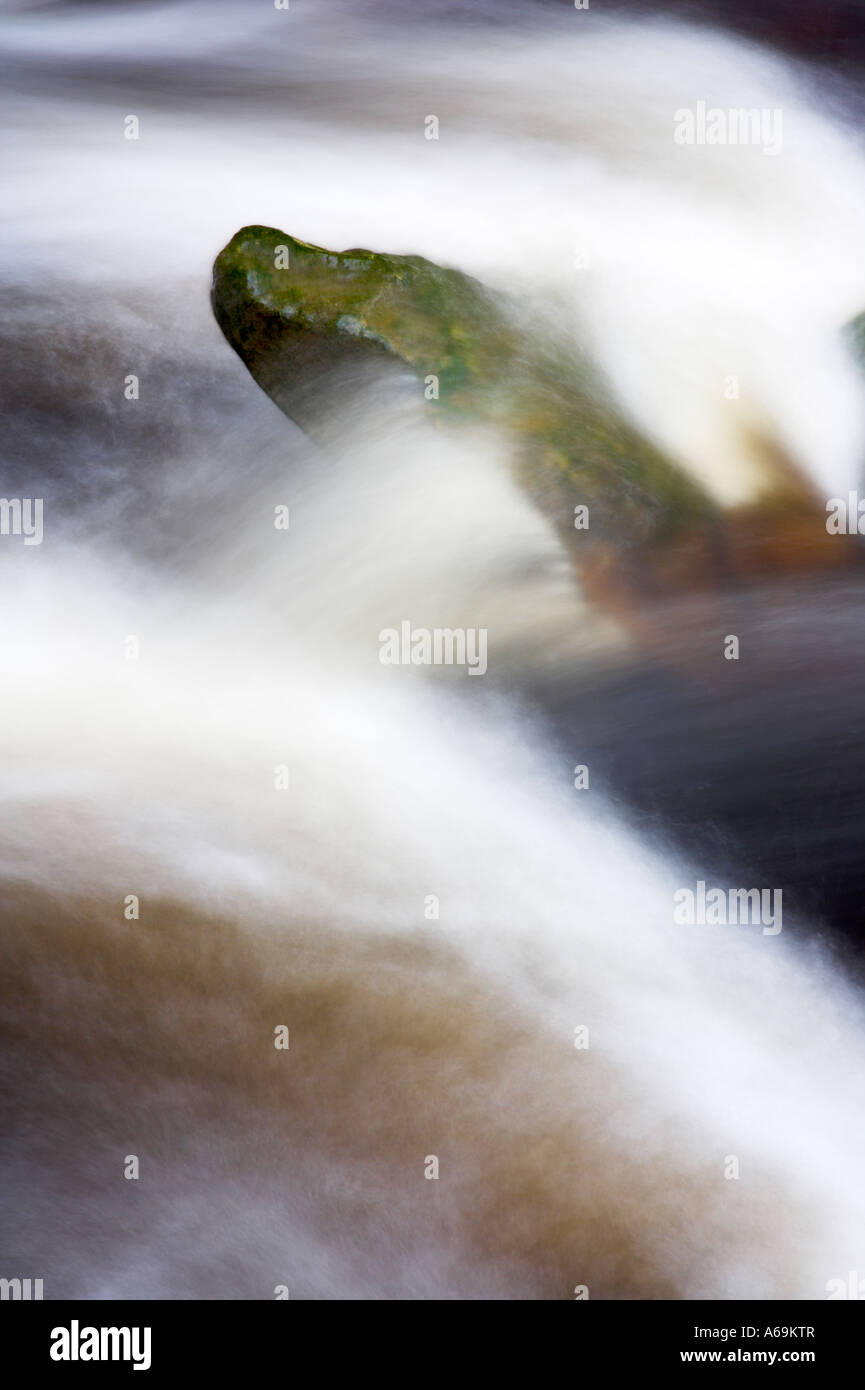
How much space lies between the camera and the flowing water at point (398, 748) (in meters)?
3.09

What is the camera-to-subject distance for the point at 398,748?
13.5 ft

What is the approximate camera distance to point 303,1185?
10.1ft

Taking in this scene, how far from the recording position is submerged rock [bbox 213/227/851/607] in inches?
181

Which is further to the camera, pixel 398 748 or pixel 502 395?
pixel 502 395

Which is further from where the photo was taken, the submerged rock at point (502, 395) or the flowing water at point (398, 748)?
the submerged rock at point (502, 395)

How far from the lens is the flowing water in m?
3.09

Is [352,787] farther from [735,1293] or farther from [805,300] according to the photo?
[805,300]

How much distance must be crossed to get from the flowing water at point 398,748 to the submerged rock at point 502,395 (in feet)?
0.40

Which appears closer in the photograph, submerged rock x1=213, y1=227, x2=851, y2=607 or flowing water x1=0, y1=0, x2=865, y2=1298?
flowing water x1=0, y1=0, x2=865, y2=1298

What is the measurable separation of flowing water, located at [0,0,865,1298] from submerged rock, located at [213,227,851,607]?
12 centimetres

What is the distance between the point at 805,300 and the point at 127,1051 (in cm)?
468

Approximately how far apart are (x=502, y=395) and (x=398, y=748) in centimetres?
141

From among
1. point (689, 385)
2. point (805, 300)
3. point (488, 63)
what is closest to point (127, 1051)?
point (689, 385)
